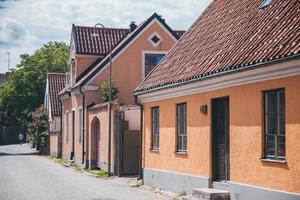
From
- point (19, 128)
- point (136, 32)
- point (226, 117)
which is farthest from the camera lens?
point (19, 128)

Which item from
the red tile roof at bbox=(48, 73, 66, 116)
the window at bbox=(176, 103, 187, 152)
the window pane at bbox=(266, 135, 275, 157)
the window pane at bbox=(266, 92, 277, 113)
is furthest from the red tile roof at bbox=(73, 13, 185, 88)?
the window pane at bbox=(266, 135, 275, 157)

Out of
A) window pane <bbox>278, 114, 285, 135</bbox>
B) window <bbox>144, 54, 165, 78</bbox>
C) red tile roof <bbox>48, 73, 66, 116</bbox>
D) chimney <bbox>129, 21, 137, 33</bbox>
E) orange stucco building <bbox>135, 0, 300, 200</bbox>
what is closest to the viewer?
orange stucco building <bbox>135, 0, 300, 200</bbox>

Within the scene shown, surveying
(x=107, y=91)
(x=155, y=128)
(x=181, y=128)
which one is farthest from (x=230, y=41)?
(x=107, y=91)

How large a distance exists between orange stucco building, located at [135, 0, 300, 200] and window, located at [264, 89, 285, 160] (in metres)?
0.02

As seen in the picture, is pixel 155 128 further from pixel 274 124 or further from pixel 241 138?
pixel 274 124

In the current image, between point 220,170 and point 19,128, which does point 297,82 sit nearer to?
point 220,170

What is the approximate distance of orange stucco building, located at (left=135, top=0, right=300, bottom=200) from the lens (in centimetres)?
1209

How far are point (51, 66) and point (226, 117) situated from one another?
5640cm

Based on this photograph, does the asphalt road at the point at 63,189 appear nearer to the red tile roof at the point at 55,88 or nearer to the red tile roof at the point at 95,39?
the red tile roof at the point at 95,39

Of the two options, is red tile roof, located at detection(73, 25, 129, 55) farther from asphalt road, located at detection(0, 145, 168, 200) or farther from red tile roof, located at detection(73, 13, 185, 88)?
asphalt road, located at detection(0, 145, 168, 200)

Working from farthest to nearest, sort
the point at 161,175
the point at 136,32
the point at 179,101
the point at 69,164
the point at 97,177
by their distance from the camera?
the point at 69,164 < the point at 136,32 < the point at 97,177 < the point at 161,175 < the point at 179,101

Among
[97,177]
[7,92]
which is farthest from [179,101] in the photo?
[7,92]

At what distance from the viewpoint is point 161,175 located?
63.6 feet

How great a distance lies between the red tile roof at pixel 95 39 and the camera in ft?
112
